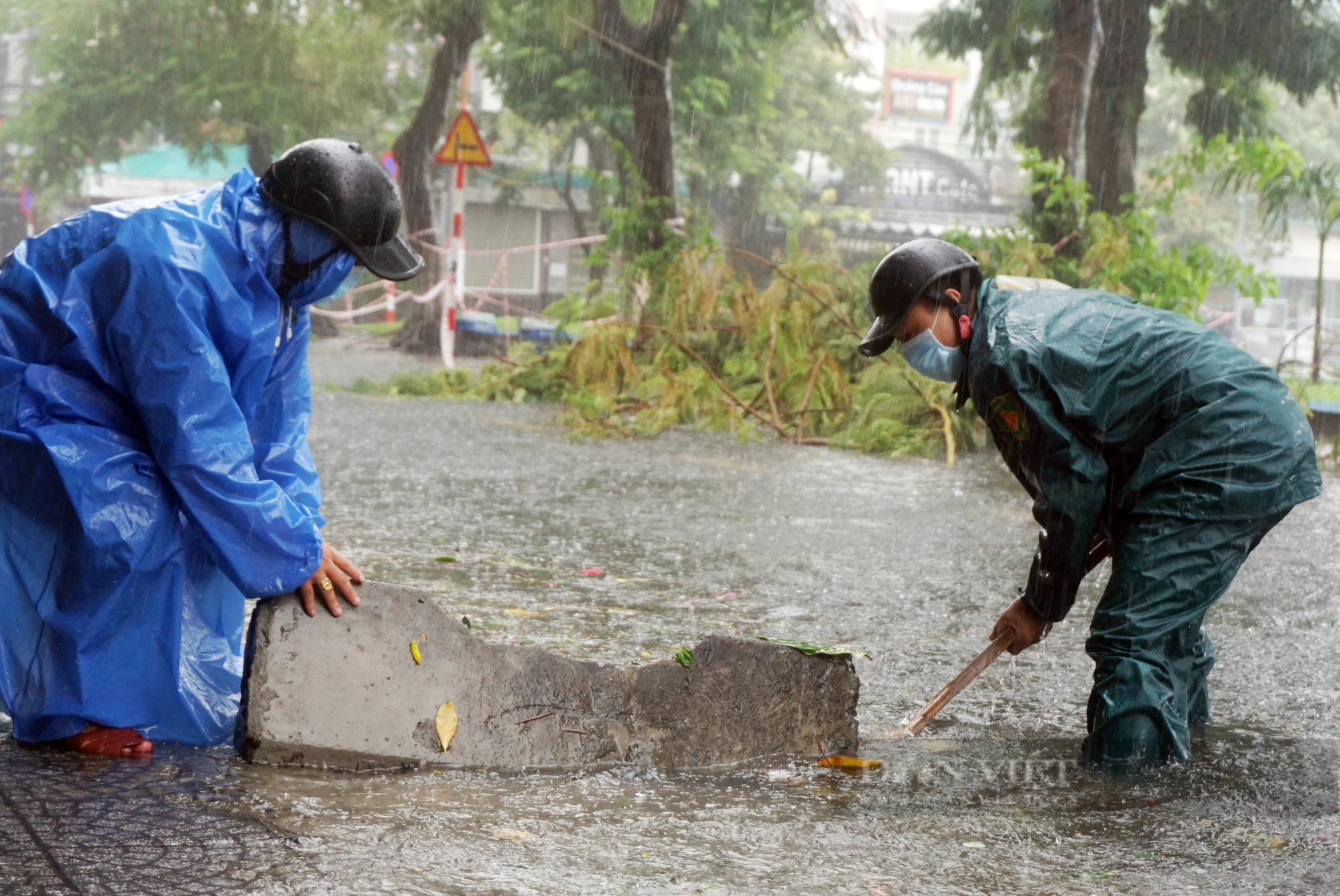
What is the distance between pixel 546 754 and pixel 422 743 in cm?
28

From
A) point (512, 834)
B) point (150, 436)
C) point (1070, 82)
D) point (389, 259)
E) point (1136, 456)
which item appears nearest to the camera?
point (512, 834)

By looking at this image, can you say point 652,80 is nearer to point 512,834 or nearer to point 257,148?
point 512,834

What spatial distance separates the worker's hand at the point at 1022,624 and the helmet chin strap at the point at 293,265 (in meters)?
1.88

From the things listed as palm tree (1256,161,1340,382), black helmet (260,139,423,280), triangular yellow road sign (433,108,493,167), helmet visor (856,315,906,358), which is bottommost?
helmet visor (856,315,906,358)

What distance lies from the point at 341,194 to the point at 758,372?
8.65 metres

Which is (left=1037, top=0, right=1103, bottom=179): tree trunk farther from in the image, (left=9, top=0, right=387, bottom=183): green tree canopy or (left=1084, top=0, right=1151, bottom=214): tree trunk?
(left=9, top=0, right=387, bottom=183): green tree canopy

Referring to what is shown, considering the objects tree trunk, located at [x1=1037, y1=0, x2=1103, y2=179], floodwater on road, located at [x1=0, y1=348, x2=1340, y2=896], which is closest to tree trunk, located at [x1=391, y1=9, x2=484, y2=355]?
tree trunk, located at [x1=1037, y1=0, x2=1103, y2=179]

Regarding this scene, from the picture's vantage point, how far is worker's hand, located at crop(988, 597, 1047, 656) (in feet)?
11.4

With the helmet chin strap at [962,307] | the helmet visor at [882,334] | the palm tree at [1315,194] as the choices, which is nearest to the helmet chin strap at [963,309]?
the helmet chin strap at [962,307]

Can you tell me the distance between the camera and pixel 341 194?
10.0 feet

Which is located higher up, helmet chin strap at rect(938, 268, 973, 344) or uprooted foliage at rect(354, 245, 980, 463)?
helmet chin strap at rect(938, 268, 973, 344)

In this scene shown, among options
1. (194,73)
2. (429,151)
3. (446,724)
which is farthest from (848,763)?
(194,73)

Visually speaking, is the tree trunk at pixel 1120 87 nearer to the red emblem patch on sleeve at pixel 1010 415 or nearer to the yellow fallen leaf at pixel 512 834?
the red emblem patch on sleeve at pixel 1010 415

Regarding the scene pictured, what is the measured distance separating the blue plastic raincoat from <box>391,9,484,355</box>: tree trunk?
18.9 meters
